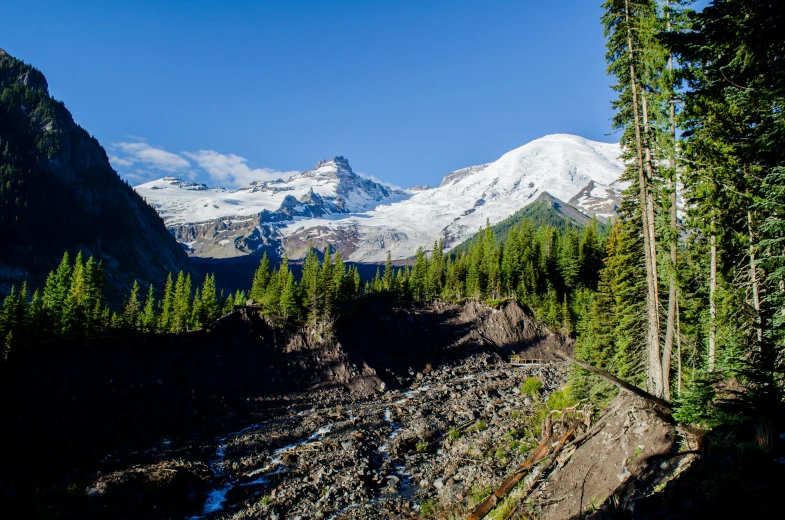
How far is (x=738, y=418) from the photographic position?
10.6 m

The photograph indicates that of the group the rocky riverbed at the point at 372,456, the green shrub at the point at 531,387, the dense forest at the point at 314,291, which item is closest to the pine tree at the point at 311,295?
the dense forest at the point at 314,291

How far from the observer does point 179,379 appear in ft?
139

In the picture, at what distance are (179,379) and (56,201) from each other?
14447 centimetres

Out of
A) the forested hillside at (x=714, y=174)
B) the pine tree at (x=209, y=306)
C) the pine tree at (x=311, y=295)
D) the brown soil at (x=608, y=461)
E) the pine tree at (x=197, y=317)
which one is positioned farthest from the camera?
the pine tree at (x=209, y=306)

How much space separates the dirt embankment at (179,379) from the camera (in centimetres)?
3128

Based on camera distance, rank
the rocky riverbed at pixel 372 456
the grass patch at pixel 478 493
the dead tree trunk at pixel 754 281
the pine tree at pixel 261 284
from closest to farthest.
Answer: the dead tree trunk at pixel 754 281
the grass patch at pixel 478 493
the rocky riverbed at pixel 372 456
the pine tree at pixel 261 284

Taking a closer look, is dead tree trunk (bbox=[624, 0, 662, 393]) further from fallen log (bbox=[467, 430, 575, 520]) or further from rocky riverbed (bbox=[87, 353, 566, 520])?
rocky riverbed (bbox=[87, 353, 566, 520])

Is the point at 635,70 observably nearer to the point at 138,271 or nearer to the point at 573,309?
the point at 573,309

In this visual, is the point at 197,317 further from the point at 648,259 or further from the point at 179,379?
the point at 648,259

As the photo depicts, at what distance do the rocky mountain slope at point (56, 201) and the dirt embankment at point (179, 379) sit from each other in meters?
102

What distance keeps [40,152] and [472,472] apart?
193m

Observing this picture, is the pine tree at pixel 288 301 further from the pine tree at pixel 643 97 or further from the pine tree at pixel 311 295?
the pine tree at pixel 643 97

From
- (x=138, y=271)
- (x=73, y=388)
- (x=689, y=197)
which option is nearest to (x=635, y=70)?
(x=689, y=197)

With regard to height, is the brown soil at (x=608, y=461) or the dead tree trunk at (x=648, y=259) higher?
the dead tree trunk at (x=648, y=259)
